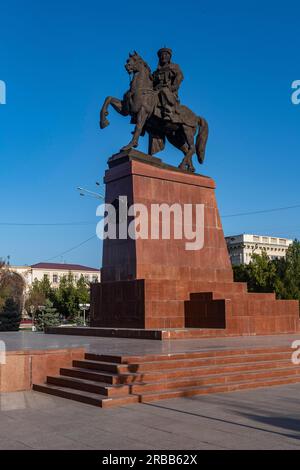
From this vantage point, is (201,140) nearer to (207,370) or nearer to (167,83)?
(167,83)

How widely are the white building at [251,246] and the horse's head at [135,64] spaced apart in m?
70.7

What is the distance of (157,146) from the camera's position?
16875 millimetres

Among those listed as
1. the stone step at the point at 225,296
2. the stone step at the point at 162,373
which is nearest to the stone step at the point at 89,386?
the stone step at the point at 162,373

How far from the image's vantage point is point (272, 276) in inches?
1554

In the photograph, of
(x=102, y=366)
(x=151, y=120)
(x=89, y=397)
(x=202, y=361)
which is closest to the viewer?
(x=89, y=397)

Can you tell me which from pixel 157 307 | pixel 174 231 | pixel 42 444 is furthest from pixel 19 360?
pixel 174 231

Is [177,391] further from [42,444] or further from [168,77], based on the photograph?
[168,77]

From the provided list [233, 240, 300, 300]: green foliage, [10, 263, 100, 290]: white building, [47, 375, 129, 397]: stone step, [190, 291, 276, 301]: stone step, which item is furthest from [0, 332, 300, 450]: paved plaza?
[10, 263, 100, 290]: white building

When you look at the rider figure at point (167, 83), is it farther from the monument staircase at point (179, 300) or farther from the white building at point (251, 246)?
the white building at point (251, 246)

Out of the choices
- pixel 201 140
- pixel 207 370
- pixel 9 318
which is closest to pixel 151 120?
pixel 201 140

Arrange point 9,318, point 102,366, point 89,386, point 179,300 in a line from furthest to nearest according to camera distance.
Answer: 1. point 9,318
2. point 179,300
3. point 102,366
4. point 89,386

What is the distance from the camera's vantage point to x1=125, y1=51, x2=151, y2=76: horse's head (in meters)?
15.8

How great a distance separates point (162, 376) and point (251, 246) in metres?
80.8

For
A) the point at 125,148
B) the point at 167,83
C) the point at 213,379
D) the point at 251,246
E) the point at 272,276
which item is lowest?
the point at 213,379
